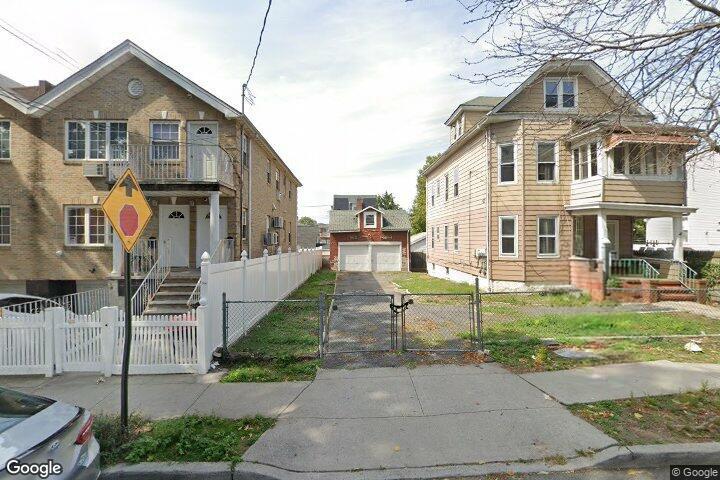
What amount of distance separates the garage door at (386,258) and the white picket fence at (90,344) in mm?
23037

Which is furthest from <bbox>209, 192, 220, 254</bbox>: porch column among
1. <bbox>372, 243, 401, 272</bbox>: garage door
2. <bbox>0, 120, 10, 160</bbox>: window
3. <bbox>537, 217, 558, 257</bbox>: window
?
<bbox>372, 243, 401, 272</bbox>: garage door

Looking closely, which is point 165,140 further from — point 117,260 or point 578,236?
point 578,236

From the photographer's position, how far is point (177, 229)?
13297 millimetres

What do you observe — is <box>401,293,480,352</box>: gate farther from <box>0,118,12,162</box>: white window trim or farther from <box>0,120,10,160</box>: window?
<box>0,120,10,160</box>: window

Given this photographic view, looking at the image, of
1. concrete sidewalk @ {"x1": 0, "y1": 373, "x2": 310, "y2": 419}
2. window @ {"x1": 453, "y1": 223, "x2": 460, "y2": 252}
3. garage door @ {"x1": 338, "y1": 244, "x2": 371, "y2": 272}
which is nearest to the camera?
concrete sidewalk @ {"x1": 0, "y1": 373, "x2": 310, "y2": 419}

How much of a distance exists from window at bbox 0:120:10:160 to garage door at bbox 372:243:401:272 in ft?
70.8

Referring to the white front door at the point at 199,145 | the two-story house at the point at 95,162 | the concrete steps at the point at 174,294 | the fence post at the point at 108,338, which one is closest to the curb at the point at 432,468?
the fence post at the point at 108,338

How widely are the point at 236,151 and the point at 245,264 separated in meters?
5.85

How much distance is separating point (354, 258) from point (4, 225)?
20.4 m

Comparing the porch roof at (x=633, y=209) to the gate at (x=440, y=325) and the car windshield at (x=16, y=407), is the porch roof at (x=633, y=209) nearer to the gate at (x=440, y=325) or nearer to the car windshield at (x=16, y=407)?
the gate at (x=440, y=325)

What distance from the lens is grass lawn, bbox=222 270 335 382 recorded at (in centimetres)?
605

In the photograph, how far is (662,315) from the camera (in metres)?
10.4

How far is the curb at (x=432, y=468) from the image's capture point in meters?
3.49

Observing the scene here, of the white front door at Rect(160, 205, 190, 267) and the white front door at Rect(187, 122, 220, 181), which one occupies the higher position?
the white front door at Rect(187, 122, 220, 181)
